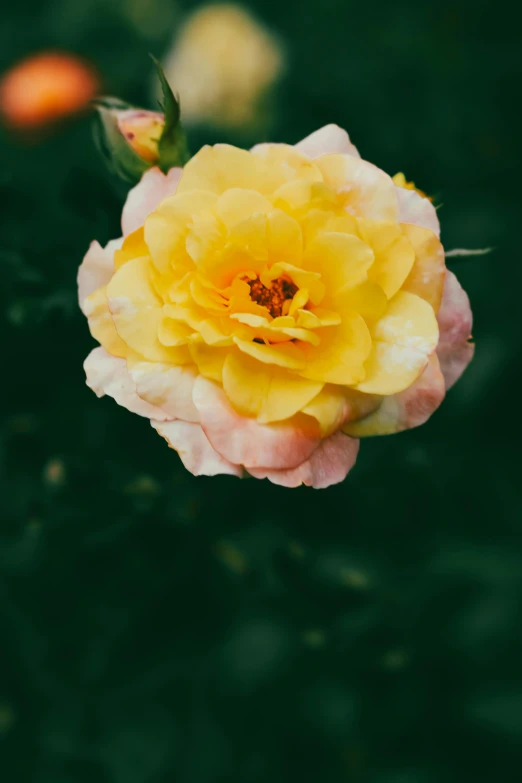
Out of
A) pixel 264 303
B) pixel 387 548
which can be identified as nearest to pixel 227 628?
pixel 387 548

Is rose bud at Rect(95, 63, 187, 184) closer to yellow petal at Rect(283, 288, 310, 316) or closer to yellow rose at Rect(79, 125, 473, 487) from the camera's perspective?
yellow rose at Rect(79, 125, 473, 487)

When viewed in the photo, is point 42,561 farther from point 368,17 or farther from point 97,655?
point 368,17

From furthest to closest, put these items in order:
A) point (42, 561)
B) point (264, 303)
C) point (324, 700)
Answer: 1. point (324, 700)
2. point (42, 561)
3. point (264, 303)

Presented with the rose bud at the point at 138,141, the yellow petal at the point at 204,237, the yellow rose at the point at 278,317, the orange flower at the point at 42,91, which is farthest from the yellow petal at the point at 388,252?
the orange flower at the point at 42,91

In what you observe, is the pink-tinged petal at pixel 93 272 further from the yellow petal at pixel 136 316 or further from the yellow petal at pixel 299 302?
the yellow petal at pixel 299 302

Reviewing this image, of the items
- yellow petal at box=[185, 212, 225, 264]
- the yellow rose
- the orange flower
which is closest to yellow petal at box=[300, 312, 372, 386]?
the yellow rose

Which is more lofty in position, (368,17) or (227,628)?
(368,17)
